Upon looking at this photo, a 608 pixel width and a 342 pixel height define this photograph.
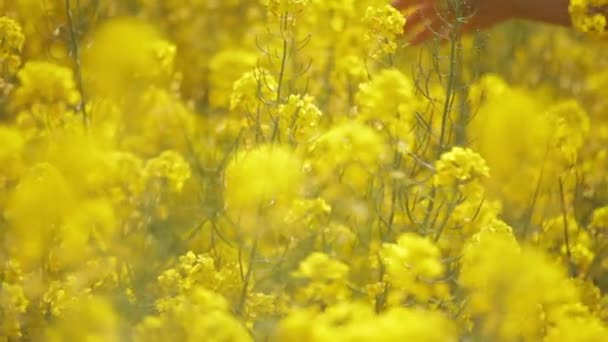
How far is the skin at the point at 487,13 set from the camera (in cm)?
265

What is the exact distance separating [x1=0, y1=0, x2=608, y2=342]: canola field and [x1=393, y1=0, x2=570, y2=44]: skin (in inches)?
4.1

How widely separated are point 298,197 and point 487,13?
A: 1.97 ft

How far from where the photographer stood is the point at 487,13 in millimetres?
2727

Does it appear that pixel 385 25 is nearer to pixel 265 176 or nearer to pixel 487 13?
pixel 487 13

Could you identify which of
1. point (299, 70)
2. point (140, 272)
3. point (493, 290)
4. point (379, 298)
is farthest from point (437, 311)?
point (140, 272)

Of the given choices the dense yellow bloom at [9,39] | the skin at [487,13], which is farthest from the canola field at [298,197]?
the skin at [487,13]

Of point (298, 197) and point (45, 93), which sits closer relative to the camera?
point (298, 197)

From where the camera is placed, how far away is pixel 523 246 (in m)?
2.62

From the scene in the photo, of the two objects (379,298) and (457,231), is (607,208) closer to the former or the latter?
(457,231)

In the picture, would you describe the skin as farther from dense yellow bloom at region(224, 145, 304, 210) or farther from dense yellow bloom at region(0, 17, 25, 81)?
dense yellow bloom at region(0, 17, 25, 81)

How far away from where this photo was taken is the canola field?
2.20 meters

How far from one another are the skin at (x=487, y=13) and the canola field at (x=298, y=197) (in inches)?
4.1

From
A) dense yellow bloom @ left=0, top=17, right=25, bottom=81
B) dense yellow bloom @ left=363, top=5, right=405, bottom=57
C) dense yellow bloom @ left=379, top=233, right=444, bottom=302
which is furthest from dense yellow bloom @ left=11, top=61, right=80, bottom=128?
dense yellow bloom @ left=379, top=233, right=444, bottom=302

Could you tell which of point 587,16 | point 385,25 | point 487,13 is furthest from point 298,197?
point 587,16
